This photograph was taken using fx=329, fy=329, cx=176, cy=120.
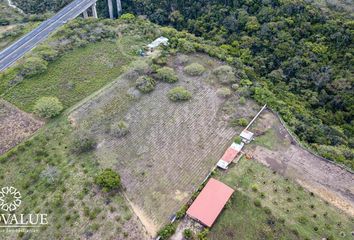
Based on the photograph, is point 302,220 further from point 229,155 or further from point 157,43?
point 157,43

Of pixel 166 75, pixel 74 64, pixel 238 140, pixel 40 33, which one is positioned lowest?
pixel 74 64

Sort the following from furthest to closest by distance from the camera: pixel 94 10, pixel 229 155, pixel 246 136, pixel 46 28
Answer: pixel 94 10 < pixel 46 28 < pixel 246 136 < pixel 229 155

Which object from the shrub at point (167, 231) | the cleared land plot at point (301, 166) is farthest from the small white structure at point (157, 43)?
the shrub at point (167, 231)

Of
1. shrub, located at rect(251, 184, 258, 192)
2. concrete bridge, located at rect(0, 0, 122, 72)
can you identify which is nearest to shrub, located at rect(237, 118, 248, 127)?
shrub, located at rect(251, 184, 258, 192)

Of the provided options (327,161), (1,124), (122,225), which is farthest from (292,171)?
(1,124)

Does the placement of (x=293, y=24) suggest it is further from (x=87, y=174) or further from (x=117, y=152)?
(x=87, y=174)

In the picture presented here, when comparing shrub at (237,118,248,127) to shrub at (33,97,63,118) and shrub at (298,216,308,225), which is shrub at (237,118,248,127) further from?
shrub at (33,97,63,118)

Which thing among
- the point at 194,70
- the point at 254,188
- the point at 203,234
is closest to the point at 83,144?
the point at 203,234

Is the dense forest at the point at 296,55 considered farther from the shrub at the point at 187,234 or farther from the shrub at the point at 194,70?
the shrub at the point at 187,234
